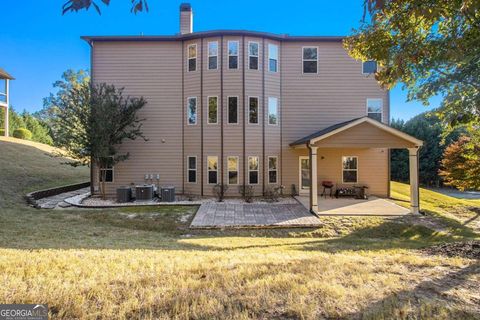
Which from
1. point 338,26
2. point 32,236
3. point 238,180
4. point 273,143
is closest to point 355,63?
point 338,26

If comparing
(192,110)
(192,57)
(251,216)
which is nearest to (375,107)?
(251,216)

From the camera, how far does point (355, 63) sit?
1570cm

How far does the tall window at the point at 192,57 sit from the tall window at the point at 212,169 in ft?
16.4

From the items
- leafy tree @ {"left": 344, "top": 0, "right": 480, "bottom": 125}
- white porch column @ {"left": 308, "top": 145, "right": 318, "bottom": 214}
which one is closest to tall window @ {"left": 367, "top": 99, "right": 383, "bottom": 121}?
white porch column @ {"left": 308, "top": 145, "right": 318, "bottom": 214}

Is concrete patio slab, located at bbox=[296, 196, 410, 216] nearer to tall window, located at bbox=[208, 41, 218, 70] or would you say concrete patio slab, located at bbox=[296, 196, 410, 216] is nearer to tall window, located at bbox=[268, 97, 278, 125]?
tall window, located at bbox=[268, 97, 278, 125]

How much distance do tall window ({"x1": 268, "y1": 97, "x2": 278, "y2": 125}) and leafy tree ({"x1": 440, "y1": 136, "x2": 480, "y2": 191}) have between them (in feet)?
28.2

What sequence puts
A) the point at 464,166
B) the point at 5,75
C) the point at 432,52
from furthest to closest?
the point at 5,75 < the point at 464,166 < the point at 432,52

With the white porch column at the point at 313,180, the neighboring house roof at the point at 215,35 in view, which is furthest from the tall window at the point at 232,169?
the neighboring house roof at the point at 215,35

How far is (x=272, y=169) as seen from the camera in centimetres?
1552

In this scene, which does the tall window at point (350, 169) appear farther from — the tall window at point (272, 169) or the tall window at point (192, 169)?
the tall window at point (192, 169)

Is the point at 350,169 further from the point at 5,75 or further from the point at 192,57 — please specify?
the point at 5,75

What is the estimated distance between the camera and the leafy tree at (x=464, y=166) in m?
14.0

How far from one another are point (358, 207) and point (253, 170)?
5473 millimetres

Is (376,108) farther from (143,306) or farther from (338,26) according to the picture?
(143,306)
